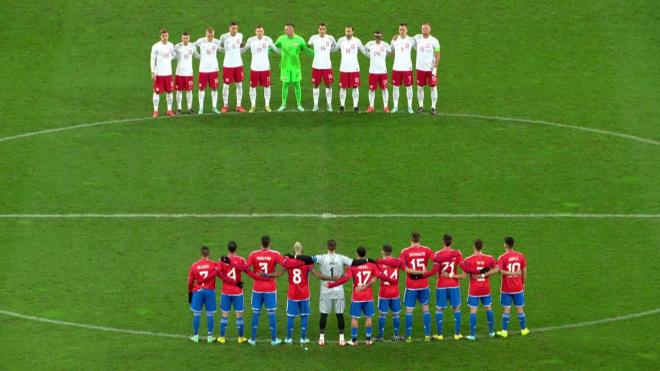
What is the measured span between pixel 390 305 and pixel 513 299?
8.70 feet

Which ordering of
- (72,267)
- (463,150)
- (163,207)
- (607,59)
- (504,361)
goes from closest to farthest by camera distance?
(504,361) < (72,267) < (163,207) < (463,150) < (607,59)

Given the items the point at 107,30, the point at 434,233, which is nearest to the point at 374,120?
the point at 434,233

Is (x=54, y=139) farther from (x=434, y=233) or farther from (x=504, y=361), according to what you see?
(x=504, y=361)

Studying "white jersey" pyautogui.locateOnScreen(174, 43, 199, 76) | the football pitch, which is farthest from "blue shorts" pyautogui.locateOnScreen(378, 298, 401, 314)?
"white jersey" pyautogui.locateOnScreen(174, 43, 199, 76)

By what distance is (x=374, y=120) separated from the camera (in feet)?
156

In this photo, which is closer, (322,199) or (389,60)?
(322,199)

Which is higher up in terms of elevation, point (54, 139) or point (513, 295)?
point (54, 139)

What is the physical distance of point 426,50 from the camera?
156 ft

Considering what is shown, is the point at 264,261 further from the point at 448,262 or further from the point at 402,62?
the point at 402,62

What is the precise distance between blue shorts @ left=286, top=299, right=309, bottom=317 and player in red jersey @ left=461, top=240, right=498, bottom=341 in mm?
3422

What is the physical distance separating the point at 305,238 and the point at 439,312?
5.77 metres

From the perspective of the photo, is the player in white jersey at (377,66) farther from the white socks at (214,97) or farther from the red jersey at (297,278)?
the red jersey at (297,278)

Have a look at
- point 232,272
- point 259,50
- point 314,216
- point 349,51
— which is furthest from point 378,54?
point 232,272

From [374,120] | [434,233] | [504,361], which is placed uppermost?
[374,120]
